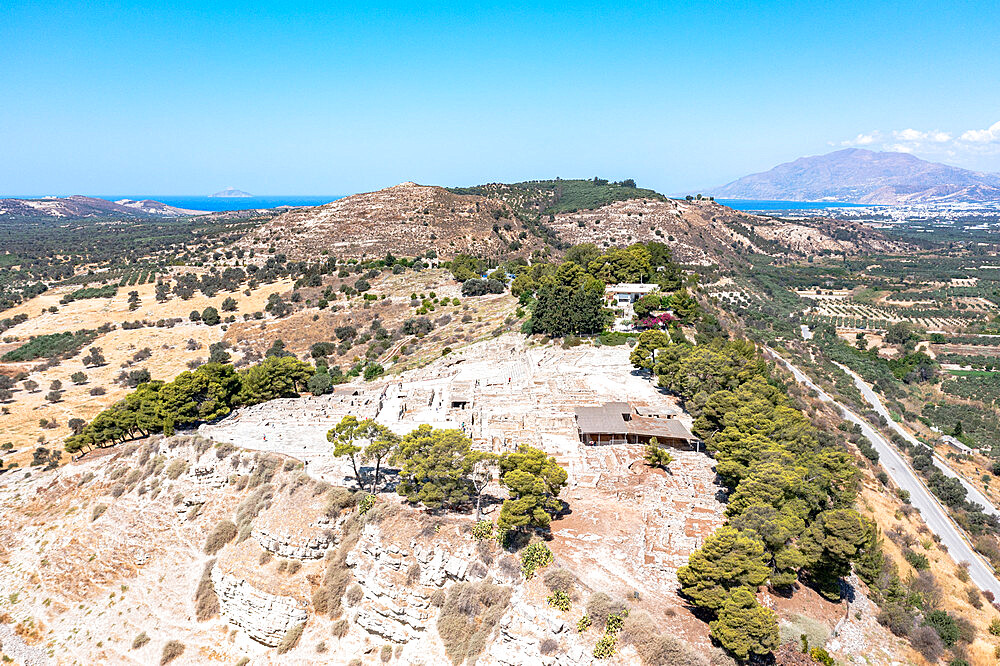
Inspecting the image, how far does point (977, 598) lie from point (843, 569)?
1383 centimetres

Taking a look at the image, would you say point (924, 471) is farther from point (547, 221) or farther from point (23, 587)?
point (547, 221)

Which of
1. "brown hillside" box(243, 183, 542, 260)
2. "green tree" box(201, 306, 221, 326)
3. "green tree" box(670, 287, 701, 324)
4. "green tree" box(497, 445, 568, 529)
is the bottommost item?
"green tree" box(201, 306, 221, 326)

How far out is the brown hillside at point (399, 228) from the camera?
93625 mm

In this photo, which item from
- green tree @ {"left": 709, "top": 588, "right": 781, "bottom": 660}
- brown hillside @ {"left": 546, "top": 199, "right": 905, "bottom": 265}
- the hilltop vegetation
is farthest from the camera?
the hilltop vegetation

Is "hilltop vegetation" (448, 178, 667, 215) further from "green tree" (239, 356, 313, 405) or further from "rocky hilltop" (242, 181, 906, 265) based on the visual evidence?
"green tree" (239, 356, 313, 405)

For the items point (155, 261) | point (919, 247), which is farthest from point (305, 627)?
point (919, 247)

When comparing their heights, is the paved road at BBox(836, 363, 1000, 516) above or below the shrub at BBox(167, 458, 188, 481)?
below

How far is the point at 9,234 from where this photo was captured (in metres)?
171

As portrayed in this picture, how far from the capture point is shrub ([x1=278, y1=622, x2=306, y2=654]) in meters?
22.2

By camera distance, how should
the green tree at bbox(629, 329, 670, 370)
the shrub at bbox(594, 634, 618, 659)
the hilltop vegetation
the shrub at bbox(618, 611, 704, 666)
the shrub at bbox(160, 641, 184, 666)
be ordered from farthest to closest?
the hilltop vegetation → the green tree at bbox(629, 329, 670, 370) → the shrub at bbox(160, 641, 184, 666) → the shrub at bbox(594, 634, 618, 659) → the shrub at bbox(618, 611, 704, 666)

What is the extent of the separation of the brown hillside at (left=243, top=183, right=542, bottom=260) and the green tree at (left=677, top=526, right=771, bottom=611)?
75.8 metres

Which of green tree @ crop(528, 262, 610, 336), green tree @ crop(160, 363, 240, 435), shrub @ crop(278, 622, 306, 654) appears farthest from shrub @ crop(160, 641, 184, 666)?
green tree @ crop(528, 262, 610, 336)

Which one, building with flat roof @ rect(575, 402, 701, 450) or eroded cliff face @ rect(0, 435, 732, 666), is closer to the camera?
eroded cliff face @ rect(0, 435, 732, 666)

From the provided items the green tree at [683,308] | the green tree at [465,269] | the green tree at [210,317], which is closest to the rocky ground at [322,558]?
the green tree at [683,308]
